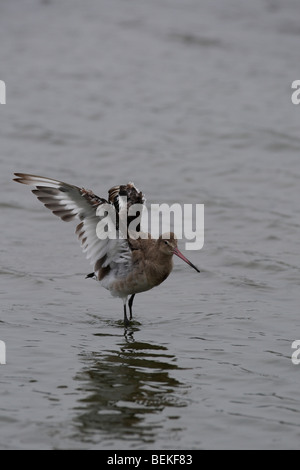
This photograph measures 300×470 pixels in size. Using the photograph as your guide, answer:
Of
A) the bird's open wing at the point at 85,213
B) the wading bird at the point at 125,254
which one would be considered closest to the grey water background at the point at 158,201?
the wading bird at the point at 125,254

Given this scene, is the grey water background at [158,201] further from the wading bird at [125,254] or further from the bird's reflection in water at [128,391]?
the wading bird at [125,254]

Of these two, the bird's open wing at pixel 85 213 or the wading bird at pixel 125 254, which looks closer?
the bird's open wing at pixel 85 213

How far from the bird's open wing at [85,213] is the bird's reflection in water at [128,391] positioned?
3.00ft

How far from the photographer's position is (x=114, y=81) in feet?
55.0

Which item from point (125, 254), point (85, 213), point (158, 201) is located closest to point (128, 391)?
point (85, 213)

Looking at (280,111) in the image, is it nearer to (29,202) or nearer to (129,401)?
(29,202)

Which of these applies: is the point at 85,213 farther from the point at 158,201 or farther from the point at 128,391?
the point at 158,201

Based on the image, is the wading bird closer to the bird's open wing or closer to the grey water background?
the bird's open wing

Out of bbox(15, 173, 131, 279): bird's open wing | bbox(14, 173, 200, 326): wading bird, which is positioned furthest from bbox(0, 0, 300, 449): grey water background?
bbox(15, 173, 131, 279): bird's open wing

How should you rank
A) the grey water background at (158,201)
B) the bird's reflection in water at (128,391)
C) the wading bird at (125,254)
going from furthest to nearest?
the wading bird at (125,254) → the grey water background at (158,201) → the bird's reflection in water at (128,391)

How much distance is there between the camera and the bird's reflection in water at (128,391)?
231 inches

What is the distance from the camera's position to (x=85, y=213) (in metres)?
7.75

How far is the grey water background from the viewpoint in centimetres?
616

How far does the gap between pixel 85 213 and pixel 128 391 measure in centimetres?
184
